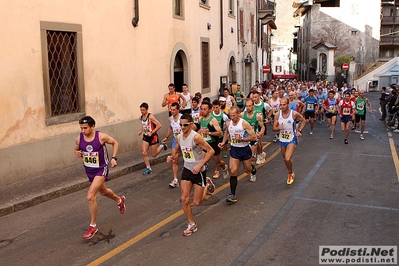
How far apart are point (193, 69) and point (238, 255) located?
41.8 ft

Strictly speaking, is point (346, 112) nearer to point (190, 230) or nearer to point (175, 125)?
point (175, 125)

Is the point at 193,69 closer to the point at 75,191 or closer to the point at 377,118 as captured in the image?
the point at 75,191

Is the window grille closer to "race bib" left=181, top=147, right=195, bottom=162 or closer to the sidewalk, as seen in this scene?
the sidewalk

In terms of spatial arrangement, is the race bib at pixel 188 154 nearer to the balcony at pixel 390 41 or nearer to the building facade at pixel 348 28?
the building facade at pixel 348 28

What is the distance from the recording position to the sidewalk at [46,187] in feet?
26.3

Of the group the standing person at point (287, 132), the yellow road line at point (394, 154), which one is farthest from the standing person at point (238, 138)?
the yellow road line at point (394, 154)

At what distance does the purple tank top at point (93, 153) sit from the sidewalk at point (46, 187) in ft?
6.69

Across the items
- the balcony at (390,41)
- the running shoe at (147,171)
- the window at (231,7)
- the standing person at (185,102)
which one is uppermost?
the balcony at (390,41)

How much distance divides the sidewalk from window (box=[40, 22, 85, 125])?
1.22m

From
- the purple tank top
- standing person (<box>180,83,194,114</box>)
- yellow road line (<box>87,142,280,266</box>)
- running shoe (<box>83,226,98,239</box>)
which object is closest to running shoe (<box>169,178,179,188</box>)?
yellow road line (<box>87,142,280,266</box>)

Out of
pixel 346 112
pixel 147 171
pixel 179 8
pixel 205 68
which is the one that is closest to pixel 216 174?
pixel 147 171

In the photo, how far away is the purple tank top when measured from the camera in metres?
6.72

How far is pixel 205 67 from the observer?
19.3 m

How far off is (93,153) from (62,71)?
443 centimetres
